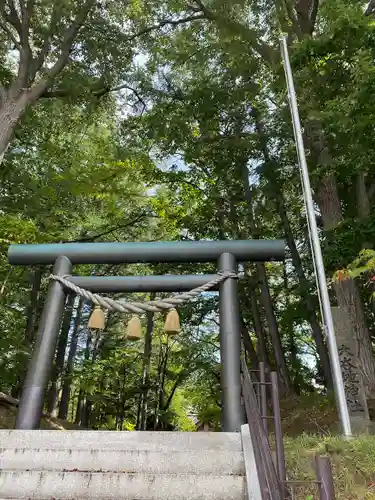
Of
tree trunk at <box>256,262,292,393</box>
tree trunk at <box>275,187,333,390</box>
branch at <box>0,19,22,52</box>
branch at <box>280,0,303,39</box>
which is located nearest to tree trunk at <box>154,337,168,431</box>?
tree trunk at <box>256,262,292,393</box>

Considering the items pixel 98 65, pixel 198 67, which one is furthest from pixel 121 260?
pixel 198 67

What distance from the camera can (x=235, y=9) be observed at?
9.01m

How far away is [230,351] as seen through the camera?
172 inches

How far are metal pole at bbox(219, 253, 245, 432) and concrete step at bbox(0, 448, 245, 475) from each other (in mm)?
1194

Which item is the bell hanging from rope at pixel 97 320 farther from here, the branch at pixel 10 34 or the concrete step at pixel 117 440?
the branch at pixel 10 34

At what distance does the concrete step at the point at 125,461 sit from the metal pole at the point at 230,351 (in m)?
1.19

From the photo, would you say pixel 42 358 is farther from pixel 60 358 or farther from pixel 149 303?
pixel 60 358

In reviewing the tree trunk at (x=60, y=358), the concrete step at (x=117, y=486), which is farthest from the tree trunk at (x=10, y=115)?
the concrete step at (x=117, y=486)

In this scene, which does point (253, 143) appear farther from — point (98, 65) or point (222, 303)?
point (222, 303)

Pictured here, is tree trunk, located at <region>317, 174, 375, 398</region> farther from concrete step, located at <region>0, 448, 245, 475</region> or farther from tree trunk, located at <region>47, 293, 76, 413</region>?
tree trunk, located at <region>47, 293, 76, 413</region>

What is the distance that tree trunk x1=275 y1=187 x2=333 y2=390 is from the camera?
340 inches

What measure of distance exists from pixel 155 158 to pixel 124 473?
9.04 metres

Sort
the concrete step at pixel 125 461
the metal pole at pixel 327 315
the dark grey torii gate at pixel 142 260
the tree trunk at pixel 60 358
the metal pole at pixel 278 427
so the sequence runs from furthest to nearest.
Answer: the tree trunk at pixel 60 358
the dark grey torii gate at pixel 142 260
the metal pole at pixel 327 315
the concrete step at pixel 125 461
the metal pole at pixel 278 427

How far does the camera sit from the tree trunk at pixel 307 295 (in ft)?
28.4
